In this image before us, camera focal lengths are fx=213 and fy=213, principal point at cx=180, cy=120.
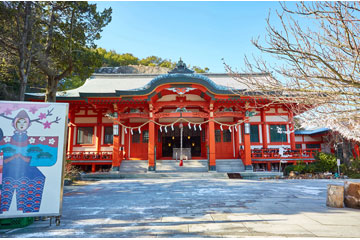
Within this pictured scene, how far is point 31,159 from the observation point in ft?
12.4

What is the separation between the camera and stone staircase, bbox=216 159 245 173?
13570 mm

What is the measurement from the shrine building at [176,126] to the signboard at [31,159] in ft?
28.9

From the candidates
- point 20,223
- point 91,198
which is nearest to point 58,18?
point 91,198

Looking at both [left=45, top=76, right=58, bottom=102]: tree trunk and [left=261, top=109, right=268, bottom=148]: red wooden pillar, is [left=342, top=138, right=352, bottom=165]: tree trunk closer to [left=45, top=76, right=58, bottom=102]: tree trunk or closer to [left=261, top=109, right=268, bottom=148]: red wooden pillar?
[left=261, top=109, right=268, bottom=148]: red wooden pillar

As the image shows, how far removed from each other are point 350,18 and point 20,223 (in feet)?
22.0

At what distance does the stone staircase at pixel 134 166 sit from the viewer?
13.6 m

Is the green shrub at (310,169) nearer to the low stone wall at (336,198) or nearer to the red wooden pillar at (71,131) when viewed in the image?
the low stone wall at (336,198)

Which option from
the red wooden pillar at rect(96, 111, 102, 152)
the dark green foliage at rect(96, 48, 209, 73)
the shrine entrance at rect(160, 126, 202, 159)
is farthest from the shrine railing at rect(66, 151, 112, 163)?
the dark green foliage at rect(96, 48, 209, 73)

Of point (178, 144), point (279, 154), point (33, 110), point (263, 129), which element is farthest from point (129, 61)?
point (33, 110)

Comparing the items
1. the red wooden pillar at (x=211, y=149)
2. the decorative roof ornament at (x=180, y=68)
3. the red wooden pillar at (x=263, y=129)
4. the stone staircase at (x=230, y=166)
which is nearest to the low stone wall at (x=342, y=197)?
the red wooden pillar at (x=211, y=149)

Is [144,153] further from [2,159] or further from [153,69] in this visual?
[153,69]

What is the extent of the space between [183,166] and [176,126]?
4248mm

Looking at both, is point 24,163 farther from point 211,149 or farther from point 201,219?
point 211,149

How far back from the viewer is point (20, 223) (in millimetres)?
3961
